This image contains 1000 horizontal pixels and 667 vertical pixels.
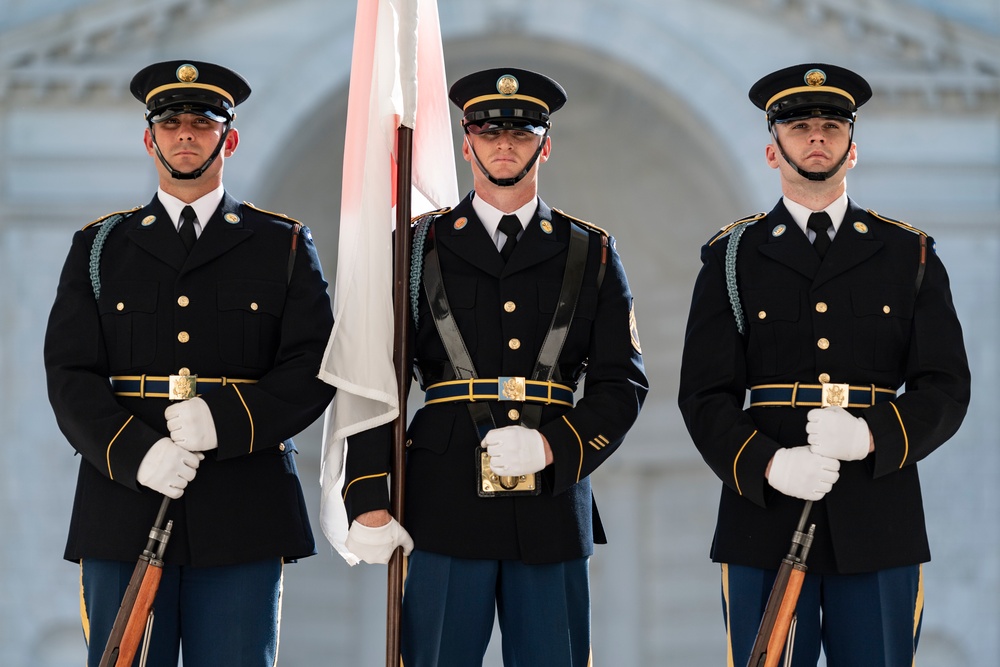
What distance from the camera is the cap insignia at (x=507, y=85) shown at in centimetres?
403

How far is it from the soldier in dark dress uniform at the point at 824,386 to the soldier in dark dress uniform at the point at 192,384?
106 centimetres

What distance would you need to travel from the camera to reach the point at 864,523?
376cm

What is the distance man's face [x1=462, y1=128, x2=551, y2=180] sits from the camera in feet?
13.0

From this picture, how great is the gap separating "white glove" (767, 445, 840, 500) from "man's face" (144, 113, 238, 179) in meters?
1.66

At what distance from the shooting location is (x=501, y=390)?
387 centimetres

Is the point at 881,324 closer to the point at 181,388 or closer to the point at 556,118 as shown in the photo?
the point at 181,388

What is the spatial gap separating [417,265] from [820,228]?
1053mm

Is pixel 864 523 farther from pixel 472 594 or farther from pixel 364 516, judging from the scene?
pixel 364 516

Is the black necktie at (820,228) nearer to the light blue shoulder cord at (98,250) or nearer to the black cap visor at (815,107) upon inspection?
the black cap visor at (815,107)

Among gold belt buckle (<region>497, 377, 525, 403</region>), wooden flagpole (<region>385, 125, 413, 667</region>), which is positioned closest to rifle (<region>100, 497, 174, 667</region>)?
wooden flagpole (<region>385, 125, 413, 667</region>)

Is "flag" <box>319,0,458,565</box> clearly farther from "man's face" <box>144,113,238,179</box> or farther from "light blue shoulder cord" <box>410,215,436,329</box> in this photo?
"man's face" <box>144,113,238,179</box>

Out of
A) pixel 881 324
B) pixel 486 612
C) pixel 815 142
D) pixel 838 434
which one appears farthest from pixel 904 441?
pixel 486 612

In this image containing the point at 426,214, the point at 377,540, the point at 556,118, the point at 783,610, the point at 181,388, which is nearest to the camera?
the point at 783,610

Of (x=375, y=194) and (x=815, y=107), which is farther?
(x=375, y=194)
